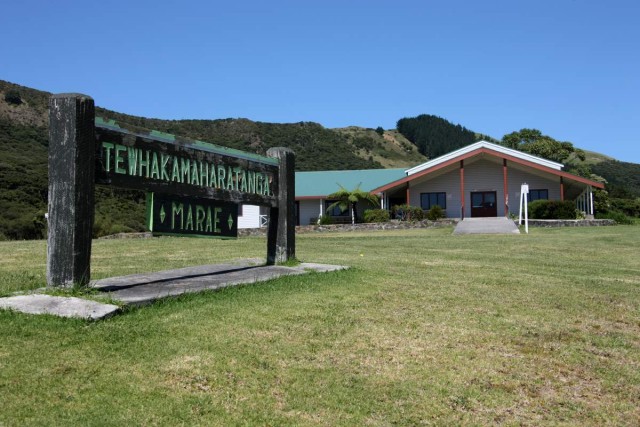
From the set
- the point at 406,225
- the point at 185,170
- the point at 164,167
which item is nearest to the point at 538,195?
the point at 406,225

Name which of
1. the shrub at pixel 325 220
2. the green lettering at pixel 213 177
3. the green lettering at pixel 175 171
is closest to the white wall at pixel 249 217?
the shrub at pixel 325 220

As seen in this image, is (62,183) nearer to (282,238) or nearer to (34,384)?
(34,384)

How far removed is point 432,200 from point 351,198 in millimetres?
5850

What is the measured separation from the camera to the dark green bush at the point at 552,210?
34.0 meters

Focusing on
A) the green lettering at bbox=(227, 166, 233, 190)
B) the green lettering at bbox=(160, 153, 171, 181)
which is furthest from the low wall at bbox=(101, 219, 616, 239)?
the green lettering at bbox=(160, 153, 171, 181)

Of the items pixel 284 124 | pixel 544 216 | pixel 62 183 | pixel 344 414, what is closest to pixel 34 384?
pixel 344 414

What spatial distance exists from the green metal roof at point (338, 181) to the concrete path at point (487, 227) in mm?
12047

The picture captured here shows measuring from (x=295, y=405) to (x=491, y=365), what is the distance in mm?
1839

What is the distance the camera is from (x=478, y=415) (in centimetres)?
434

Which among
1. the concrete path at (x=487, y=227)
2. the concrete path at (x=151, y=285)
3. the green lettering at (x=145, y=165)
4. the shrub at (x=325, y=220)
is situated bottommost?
the concrete path at (x=151, y=285)

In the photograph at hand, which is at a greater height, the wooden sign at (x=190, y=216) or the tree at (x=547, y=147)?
the tree at (x=547, y=147)

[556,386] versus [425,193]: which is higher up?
[425,193]

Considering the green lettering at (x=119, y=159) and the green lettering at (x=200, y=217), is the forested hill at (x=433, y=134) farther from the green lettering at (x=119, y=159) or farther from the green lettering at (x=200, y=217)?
the green lettering at (x=119, y=159)

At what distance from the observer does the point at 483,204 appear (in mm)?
41656
